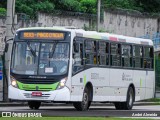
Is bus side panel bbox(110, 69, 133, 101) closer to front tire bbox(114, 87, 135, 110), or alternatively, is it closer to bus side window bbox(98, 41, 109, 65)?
front tire bbox(114, 87, 135, 110)

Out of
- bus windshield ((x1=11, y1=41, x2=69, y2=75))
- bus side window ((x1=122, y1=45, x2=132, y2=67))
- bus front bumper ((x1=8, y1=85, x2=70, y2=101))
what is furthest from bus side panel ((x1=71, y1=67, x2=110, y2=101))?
bus side window ((x1=122, y1=45, x2=132, y2=67))

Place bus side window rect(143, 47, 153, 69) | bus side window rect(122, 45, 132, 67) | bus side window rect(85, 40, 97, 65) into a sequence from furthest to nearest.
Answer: bus side window rect(143, 47, 153, 69)
bus side window rect(122, 45, 132, 67)
bus side window rect(85, 40, 97, 65)

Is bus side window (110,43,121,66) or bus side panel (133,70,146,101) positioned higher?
bus side window (110,43,121,66)

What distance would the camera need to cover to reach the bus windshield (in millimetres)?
29500

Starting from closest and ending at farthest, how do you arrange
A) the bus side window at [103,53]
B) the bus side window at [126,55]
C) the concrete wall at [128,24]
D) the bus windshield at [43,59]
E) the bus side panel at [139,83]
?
the bus windshield at [43,59] < the bus side window at [103,53] < the bus side window at [126,55] < the bus side panel at [139,83] < the concrete wall at [128,24]

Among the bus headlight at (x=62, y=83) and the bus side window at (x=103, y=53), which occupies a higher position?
the bus side window at (x=103, y=53)

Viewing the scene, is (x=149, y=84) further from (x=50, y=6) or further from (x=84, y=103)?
(x=50, y=6)

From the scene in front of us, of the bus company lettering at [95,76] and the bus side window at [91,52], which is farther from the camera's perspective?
the bus company lettering at [95,76]

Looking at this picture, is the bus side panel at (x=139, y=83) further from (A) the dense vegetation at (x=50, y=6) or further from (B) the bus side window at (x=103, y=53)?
(A) the dense vegetation at (x=50, y=6)

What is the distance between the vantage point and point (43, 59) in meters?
29.6

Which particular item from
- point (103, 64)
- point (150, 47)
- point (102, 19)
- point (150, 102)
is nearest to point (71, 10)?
point (102, 19)

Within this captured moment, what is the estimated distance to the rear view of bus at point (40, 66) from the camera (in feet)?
96.2

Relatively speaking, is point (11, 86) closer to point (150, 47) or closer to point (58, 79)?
point (58, 79)

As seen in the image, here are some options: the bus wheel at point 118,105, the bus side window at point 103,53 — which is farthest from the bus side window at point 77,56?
the bus wheel at point 118,105
